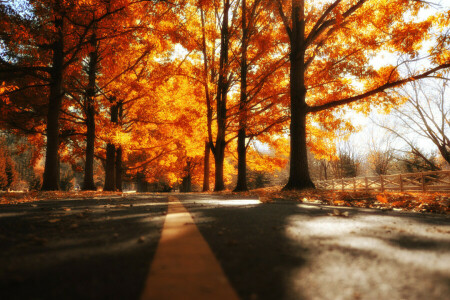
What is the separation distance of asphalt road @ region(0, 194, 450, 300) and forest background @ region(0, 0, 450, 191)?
26.9ft

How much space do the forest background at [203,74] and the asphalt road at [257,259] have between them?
820cm

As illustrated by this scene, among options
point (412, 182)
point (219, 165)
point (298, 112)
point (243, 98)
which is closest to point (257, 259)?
point (298, 112)

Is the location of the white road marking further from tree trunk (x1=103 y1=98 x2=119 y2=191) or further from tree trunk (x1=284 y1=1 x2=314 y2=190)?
tree trunk (x1=103 y1=98 x2=119 y2=191)

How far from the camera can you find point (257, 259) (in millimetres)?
1797

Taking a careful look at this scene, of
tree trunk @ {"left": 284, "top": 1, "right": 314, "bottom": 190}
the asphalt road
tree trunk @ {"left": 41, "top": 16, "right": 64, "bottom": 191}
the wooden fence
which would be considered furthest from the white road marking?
the wooden fence

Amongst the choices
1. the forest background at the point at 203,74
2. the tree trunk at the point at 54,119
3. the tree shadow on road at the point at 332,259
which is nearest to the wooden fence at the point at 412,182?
the forest background at the point at 203,74

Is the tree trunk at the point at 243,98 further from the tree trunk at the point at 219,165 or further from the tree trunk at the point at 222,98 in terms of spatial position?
the tree trunk at the point at 219,165

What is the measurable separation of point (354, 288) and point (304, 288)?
24 centimetres

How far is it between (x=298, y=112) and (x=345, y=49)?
12.0ft

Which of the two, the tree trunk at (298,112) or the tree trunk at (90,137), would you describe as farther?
the tree trunk at (90,137)

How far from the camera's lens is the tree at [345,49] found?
9.89 metres

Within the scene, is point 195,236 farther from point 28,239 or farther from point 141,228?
point 28,239

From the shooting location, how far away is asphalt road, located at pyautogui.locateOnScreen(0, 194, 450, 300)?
51.7 inches

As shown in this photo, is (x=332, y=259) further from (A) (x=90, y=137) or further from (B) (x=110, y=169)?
(B) (x=110, y=169)
